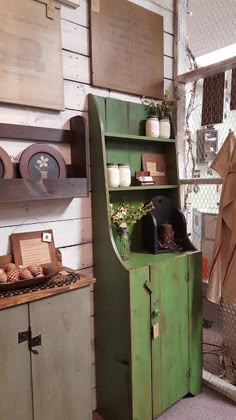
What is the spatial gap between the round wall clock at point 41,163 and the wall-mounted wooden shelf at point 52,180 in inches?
1.8

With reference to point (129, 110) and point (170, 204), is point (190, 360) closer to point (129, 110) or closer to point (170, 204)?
point (170, 204)

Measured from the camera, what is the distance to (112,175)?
1770 millimetres

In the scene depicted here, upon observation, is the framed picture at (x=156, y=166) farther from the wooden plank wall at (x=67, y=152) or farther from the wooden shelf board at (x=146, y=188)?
the wooden plank wall at (x=67, y=152)

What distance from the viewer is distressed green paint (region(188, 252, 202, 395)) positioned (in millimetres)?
1927

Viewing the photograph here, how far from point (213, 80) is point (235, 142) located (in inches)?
18.6

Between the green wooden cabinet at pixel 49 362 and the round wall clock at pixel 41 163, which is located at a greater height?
the round wall clock at pixel 41 163

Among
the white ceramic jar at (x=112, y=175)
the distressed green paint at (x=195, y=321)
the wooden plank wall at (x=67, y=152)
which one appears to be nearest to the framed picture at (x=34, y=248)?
the wooden plank wall at (x=67, y=152)

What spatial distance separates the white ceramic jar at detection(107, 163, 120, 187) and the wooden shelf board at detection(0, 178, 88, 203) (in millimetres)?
188

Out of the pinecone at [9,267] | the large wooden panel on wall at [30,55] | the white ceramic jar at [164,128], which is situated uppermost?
the large wooden panel on wall at [30,55]

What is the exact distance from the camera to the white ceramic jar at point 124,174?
1.83 meters

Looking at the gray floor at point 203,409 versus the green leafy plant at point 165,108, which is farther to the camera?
the green leafy plant at point 165,108

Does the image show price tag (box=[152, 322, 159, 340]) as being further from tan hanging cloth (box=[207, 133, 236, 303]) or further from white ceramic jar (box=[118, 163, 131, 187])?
white ceramic jar (box=[118, 163, 131, 187])

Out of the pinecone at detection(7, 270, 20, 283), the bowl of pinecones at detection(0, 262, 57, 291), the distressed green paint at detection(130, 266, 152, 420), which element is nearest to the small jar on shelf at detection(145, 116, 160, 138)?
the distressed green paint at detection(130, 266, 152, 420)

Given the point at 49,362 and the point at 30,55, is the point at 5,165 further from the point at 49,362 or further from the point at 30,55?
the point at 49,362
